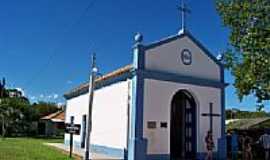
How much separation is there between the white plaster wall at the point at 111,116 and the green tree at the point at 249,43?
242 inches

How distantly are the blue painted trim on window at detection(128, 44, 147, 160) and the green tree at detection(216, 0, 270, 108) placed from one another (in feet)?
17.8

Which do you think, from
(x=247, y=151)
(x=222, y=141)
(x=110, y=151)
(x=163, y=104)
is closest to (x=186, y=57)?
(x=163, y=104)

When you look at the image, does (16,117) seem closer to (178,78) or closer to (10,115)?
(10,115)

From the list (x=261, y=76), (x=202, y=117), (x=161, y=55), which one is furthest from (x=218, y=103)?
(x=161, y=55)

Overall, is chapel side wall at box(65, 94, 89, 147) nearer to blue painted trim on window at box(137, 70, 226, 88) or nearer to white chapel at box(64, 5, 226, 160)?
white chapel at box(64, 5, 226, 160)

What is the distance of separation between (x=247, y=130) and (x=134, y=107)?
11661 millimetres

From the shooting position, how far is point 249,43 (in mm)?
18891

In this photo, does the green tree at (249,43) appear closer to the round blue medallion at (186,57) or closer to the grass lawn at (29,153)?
the round blue medallion at (186,57)

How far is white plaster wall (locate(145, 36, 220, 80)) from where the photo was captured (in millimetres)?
18625

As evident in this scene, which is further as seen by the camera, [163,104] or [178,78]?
[178,78]

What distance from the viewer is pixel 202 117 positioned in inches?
779

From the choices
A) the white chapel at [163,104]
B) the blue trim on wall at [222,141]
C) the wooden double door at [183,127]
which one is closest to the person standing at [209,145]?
the white chapel at [163,104]

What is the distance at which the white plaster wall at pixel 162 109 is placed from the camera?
1805 centimetres

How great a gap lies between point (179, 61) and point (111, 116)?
4.52 metres
